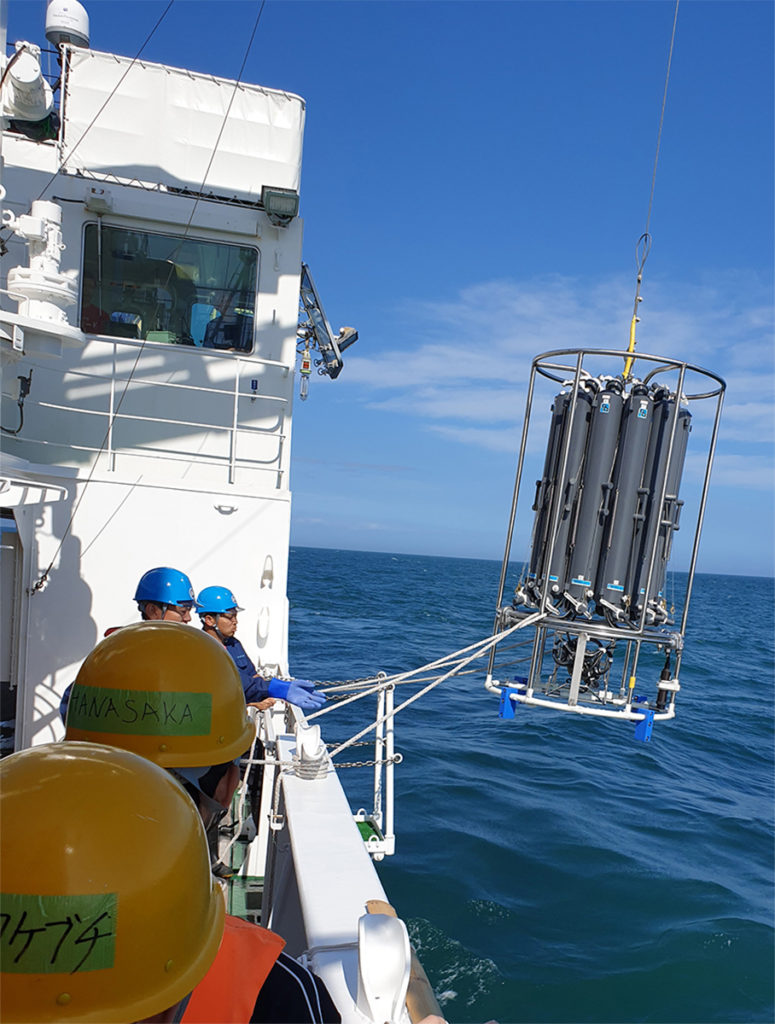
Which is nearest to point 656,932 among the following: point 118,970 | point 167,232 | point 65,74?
point 118,970

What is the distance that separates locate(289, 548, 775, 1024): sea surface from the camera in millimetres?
6016

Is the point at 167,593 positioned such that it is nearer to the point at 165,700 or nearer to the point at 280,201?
the point at 165,700

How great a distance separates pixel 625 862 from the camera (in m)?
8.27

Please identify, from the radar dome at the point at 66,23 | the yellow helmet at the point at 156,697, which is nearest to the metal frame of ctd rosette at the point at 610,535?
the yellow helmet at the point at 156,697

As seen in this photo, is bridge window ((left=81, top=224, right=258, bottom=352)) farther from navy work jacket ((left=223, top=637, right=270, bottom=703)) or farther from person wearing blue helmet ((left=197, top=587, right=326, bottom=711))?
navy work jacket ((left=223, top=637, right=270, bottom=703))

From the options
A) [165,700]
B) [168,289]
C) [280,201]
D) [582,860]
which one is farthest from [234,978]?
[582,860]

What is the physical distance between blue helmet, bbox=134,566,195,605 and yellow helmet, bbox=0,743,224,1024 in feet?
9.80

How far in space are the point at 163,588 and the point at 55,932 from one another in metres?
3.27

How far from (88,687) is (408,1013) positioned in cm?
137

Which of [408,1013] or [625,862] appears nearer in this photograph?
→ [408,1013]

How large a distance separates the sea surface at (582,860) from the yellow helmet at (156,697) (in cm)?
455

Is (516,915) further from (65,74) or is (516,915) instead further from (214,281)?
(65,74)

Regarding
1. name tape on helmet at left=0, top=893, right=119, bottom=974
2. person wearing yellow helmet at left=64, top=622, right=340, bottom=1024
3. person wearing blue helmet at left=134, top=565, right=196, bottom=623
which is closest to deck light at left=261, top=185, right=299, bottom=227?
person wearing blue helmet at left=134, top=565, right=196, bottom=623

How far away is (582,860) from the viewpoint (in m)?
8.20
